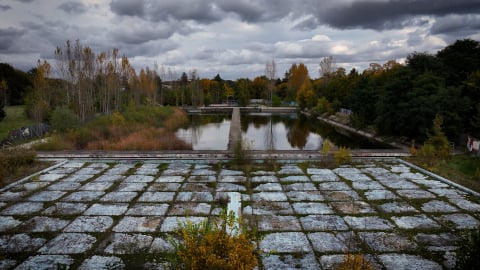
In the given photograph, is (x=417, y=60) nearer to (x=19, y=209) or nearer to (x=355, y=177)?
(x=355, y=177)

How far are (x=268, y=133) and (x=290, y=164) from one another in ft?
48.1

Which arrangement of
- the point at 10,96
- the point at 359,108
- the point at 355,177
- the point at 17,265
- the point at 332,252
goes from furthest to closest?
the point at 10,96 < the point at 359,108 < the point at 355,177 < the point at 332,252 < the point at 17,265

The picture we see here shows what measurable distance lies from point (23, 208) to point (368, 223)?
20.6ft

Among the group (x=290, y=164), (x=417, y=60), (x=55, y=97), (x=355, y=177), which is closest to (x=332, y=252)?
(x=355, y=177)

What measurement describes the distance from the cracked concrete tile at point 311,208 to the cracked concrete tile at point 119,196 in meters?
3.35

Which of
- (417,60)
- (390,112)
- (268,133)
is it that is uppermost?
(417,60)

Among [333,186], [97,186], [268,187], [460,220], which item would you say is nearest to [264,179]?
[268,187]

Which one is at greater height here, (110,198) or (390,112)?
(390,112)

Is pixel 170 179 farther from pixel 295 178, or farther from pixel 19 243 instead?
pixel 19 243

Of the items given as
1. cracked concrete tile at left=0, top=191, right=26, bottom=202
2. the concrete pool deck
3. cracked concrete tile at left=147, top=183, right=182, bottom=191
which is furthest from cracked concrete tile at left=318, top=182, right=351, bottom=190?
cracked concrete tile at left=0, top=191, right=26, bottom=202

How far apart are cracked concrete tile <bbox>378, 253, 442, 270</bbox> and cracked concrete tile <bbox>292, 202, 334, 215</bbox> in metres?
1.61

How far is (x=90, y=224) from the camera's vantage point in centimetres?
542

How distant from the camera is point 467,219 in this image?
562 centimetres

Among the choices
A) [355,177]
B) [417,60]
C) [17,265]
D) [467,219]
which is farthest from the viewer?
[417,60]
